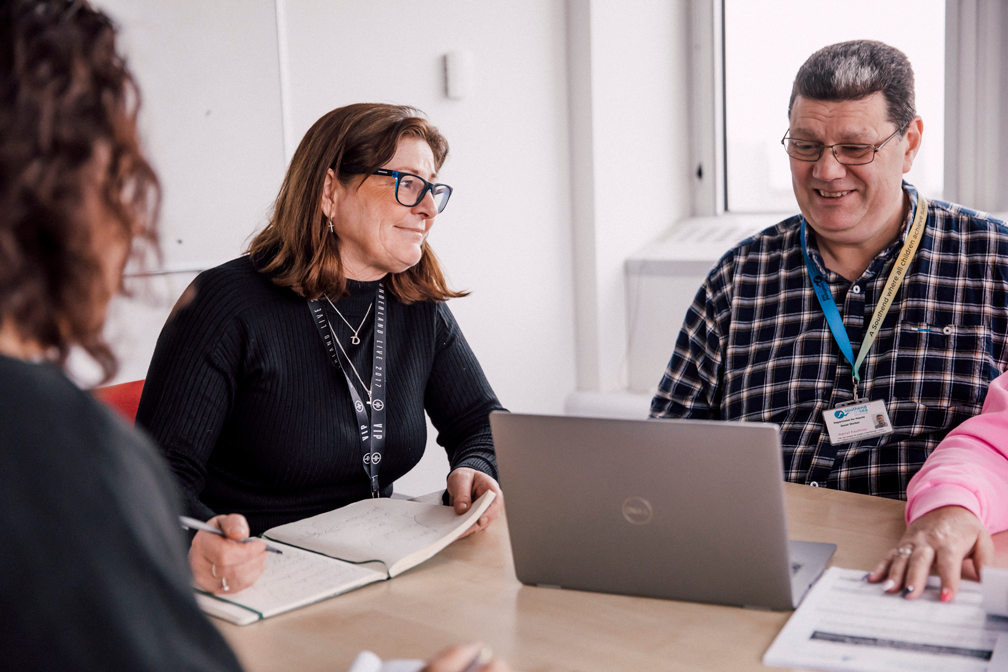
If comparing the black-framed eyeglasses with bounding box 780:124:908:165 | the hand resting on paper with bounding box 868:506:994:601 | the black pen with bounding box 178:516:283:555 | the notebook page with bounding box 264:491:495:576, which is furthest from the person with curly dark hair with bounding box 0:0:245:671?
the black-framed eyeglasses with bounding box 780:124:908:165

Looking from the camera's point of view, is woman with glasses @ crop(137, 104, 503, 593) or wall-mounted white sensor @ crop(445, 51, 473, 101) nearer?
woman with glasses @ crop(137, 104, 503, 593)

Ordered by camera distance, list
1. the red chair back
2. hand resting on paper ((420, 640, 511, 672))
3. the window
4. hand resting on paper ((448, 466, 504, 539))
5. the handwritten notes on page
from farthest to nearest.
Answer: the window, the red chair back, hand resting on paper ((448, 466, 504, 539)), the handwritten notes on page, hand resting on paper ((420, 640, 511, 672))

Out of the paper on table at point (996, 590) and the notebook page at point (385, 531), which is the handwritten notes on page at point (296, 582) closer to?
the notebook page at point (385, 531)

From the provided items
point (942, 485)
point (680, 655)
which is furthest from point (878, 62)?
point (680, 655)

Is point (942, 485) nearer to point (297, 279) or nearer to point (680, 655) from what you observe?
point (680, 655)

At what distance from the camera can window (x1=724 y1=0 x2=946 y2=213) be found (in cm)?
334

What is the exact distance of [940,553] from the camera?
1150 mm

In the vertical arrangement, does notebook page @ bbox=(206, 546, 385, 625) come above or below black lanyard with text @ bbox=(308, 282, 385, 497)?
below

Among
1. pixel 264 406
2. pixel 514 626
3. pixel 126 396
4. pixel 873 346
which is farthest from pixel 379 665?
pixel 873 346

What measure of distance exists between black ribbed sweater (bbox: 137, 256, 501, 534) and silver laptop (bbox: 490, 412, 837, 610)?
578 mm

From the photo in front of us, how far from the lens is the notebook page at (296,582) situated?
1.17m

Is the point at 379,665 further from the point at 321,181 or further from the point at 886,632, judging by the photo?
the point at 321,181

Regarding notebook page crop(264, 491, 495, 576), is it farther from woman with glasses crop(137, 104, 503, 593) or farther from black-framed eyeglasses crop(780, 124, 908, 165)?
black-framed eyeglasses crop(780, 124, 908, 165)

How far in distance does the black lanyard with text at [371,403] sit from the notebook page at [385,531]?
21 centimetres
